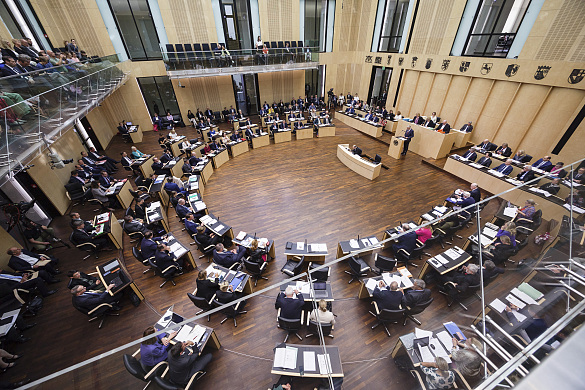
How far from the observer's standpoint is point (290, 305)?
4219mm

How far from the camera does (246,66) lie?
1452 centimetres

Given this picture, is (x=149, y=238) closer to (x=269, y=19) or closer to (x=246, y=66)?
(x=246, y=66)

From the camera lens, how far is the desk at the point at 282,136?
1322cm

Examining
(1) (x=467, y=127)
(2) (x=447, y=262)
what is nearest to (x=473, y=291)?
(2) (x=447, y=262)

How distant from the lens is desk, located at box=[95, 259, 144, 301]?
15.6 feet

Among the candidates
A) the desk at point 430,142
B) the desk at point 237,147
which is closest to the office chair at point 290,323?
the desk at point 237,147

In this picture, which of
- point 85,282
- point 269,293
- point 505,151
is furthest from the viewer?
point 505,151

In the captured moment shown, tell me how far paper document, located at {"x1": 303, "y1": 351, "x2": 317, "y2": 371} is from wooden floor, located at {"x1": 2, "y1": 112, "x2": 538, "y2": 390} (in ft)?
1.79

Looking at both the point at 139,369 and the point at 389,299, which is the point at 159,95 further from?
the point at 389,299

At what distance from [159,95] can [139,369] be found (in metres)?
16.3

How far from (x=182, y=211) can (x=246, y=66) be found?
1162 cm

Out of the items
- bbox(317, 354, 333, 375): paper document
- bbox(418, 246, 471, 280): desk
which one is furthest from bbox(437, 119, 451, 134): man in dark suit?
bbox(317, 354, 333, 375): paper document

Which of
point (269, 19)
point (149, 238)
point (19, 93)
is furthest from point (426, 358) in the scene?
point (269, 19)

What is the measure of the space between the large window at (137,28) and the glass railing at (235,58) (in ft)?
5.32
